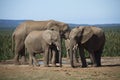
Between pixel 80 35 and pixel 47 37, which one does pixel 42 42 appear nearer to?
pixel 47 37

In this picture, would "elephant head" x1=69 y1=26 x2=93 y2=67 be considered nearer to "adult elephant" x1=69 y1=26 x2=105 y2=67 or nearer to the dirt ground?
"adult elephant" x1=69 y1=26 x2=105 y2=67

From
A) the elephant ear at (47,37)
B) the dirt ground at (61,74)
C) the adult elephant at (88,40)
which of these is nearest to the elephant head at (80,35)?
the adult elephant at (88,40)

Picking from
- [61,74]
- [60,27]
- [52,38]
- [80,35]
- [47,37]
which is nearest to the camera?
[61,74]

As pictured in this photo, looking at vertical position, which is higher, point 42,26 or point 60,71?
point 42,26

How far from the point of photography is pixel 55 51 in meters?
Result: 16.6

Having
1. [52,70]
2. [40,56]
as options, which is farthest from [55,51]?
[40,56]

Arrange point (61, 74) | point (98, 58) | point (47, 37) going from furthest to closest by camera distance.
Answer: point (98, 58), point (47, 37), point (61, 74)

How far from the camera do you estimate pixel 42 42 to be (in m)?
16.6

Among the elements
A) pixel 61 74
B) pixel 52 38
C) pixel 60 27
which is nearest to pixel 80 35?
pixel 52 38

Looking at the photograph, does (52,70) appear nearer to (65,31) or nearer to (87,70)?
(87,70)

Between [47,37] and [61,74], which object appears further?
[47,37]

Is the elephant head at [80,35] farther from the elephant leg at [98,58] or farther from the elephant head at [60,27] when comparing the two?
the elephant head at [60,27]

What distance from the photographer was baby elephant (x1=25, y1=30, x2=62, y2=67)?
52.9ft

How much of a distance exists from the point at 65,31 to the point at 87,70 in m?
4.47
